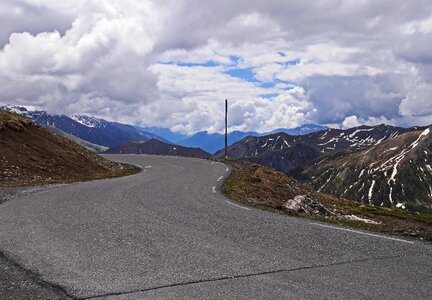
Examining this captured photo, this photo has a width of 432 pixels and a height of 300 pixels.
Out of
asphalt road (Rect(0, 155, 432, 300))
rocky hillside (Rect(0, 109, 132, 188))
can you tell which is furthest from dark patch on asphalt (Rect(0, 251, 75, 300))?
rocky hillside (Rect(0, 109, 132, 188))

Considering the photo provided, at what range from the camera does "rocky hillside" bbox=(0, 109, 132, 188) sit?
31.9 meters

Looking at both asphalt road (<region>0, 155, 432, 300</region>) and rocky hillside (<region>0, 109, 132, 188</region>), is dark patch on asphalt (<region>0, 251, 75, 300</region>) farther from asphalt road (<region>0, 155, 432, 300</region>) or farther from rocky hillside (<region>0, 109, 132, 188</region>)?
rocky hillside (<region>0, 109, 132, 188</region>)

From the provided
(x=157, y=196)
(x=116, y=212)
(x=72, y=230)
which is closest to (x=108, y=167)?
(x=157, y=196)

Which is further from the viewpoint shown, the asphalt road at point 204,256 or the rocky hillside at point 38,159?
the rocky hillside at point 38,159

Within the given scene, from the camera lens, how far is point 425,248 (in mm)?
10266

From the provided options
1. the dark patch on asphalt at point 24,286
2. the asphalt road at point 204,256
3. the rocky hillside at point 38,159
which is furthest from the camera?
the rocky hillside at point 38,159

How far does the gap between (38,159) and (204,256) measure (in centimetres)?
3140

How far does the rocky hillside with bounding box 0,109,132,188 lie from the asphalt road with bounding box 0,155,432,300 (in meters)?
18.1

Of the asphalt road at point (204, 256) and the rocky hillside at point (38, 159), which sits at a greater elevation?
the rocky hillside at point (38, 159)

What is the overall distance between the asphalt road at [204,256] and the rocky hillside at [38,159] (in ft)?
59.3

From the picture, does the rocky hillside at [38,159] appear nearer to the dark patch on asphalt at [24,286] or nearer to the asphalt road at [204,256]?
the asphalt road at [204,256]

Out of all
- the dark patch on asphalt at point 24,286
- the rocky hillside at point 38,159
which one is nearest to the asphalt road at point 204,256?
the dark patch on asphalt at point 24,286

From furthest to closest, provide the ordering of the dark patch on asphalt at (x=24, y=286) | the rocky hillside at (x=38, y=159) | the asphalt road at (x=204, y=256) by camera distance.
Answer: the rocky hillside at (x=38, y=159) → the asphalt road at (x=204, y=256) → the dark patch on asphalt at (x=24, y=286)

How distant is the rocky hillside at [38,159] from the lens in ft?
105
